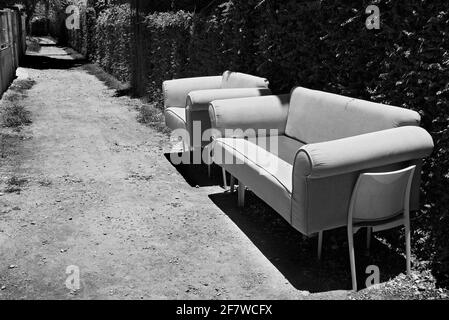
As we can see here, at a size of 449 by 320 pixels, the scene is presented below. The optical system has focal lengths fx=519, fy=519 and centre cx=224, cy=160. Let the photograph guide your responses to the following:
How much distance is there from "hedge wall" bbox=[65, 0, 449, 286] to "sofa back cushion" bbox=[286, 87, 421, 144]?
16 centimetres

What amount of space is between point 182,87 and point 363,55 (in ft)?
10.9

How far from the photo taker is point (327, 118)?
4.45 metres

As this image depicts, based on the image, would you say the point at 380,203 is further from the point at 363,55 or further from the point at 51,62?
the point at 51,62

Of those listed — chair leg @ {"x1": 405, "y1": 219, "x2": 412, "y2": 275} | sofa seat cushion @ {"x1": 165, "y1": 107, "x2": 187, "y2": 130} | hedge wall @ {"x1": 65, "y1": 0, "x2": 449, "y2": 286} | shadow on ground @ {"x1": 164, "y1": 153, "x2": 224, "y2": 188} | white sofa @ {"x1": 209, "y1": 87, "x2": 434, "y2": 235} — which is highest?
hedge wall @ {"x1": 65, "y1": 0, "x2": 449, "y2": 286}

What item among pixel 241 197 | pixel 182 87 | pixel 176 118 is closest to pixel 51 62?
pixel 182 87

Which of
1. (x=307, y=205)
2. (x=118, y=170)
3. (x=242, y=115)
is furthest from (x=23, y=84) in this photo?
(x=307, y=205)

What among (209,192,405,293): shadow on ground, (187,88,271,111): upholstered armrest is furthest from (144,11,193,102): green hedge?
(209,192,405,293): shadow on ground

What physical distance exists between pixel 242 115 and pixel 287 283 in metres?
2.08

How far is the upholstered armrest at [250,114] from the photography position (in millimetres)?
5105

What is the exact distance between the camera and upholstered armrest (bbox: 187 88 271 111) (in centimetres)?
567

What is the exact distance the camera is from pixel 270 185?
12.7ft

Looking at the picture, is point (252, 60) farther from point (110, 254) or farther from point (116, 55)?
point (116, 55)

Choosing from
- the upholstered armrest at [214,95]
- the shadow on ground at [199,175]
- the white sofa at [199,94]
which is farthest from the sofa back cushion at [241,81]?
the shadow on ground at [199,175]

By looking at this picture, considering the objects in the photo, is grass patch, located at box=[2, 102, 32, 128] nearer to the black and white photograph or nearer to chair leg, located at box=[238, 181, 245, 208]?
the black and white photograph
